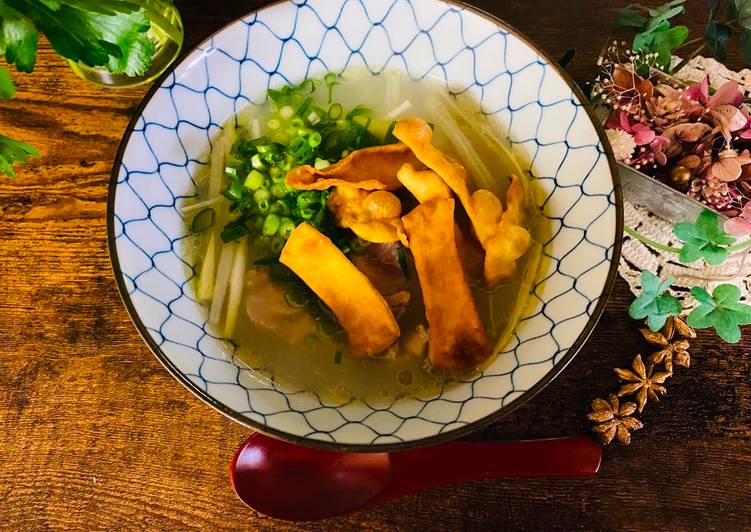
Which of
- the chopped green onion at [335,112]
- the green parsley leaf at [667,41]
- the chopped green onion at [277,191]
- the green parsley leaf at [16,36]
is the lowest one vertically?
the chopped green onion at [277,191]

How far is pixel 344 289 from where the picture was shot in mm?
1220

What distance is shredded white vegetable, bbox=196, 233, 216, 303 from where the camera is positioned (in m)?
1.29

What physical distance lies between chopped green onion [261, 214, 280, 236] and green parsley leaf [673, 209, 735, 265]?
85cm

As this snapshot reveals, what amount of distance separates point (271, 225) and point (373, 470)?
0.57m

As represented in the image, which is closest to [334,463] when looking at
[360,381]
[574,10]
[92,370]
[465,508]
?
[360,381]

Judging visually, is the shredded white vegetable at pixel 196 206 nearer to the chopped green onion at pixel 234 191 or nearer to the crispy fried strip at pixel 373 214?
the chopped green onion at pixel 234 191

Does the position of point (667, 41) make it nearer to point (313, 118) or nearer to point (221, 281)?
point (313, 118)

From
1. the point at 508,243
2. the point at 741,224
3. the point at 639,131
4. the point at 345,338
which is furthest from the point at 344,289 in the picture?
the point at 741,224

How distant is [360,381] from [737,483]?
2.59 ft

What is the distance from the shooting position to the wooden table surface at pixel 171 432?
3.88ft

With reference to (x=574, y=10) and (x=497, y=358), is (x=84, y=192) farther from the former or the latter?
(x=574, y=10)

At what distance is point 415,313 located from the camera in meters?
1.32

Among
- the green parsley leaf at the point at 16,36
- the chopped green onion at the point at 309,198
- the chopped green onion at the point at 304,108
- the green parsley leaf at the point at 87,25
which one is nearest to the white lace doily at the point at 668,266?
the chopped green onion at the point at 309,198

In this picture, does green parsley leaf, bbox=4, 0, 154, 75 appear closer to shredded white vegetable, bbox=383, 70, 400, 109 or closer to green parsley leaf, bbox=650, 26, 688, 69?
shredded white vegetable, bbox=383, 70, 400, 109
